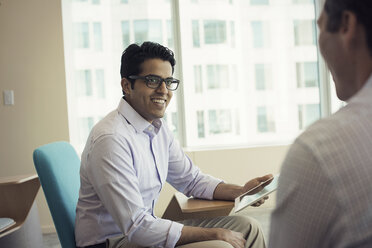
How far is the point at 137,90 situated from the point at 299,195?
135cm

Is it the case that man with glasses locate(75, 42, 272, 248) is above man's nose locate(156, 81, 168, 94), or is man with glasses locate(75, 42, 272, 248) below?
below

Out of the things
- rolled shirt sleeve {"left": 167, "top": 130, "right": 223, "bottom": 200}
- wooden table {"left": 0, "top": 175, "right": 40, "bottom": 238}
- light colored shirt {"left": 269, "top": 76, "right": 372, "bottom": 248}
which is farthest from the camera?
wooden table {"left": 0, "top": 175, "right": 40, "bottom": 238}

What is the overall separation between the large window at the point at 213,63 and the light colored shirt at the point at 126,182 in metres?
2.15

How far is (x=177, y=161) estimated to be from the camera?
6.47 feet

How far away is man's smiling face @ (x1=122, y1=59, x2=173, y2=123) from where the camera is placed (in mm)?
1793

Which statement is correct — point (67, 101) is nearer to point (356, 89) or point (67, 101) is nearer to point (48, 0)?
point (48, 0)

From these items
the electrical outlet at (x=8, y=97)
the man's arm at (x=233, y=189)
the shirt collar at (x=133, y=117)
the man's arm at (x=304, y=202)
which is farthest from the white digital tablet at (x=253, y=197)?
the electrical outlet at (x=8, y=97)

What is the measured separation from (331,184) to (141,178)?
1.22 meters

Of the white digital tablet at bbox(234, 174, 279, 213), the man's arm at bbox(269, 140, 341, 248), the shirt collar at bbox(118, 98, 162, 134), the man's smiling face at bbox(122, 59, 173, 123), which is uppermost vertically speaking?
the man's smiling face at bbox(122, 59, 173, 123)

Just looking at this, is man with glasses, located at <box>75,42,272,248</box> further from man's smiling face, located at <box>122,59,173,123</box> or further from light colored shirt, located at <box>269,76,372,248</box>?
light colored shirt, located at <box>269,76,372,248</box>

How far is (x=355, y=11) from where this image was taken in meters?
0.56

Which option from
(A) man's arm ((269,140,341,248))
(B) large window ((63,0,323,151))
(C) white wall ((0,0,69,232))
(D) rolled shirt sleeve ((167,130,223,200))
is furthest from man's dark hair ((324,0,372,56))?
(B) large window ((63,0,323,151))

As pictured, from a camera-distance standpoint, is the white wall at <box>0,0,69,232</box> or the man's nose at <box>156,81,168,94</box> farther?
the white wall at <box>0,0,69,232</box>

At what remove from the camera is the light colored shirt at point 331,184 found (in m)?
0.50
